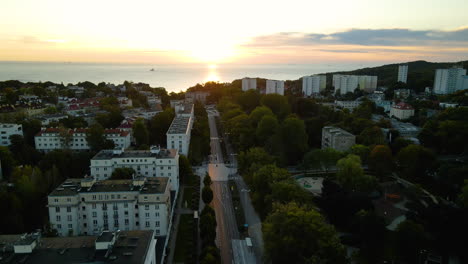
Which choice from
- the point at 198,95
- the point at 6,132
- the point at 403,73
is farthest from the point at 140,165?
the point at 403,73

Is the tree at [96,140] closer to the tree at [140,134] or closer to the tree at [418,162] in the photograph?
the tree at [140,134]

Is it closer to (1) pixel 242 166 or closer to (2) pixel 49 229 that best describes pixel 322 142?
(1) pixel 242 166

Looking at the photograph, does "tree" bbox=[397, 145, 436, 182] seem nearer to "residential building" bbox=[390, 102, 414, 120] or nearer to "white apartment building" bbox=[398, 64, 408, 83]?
"residential building" bbox=[390, 102, 414, 120]

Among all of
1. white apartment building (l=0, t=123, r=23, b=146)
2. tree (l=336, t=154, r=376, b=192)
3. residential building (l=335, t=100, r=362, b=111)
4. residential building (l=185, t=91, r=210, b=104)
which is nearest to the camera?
tree (l=336, t=154, r=376, b=192)

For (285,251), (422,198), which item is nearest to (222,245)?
(285,251)

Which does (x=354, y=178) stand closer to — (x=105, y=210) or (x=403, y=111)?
(x=105, y=210)

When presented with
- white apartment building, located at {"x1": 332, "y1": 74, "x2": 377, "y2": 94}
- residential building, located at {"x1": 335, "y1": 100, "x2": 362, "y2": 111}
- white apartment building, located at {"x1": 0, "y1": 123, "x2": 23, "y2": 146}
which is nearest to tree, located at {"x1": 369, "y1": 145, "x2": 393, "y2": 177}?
white apartment building, located at {"x1": 0, "y1": 123, "x2": 23, "y2": 146}
